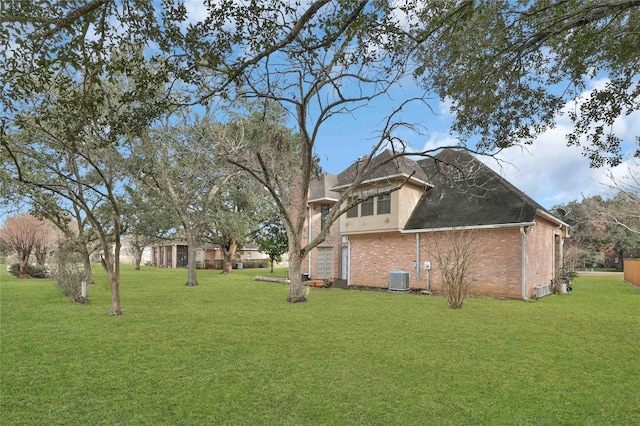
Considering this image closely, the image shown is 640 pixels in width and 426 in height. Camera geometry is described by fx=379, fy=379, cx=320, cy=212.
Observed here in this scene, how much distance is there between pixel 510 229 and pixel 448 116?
8.39 m

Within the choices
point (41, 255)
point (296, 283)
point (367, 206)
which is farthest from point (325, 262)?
point (41, 255)

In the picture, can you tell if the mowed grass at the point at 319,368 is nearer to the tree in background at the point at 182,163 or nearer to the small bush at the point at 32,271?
the tree in background at the point at 182,163

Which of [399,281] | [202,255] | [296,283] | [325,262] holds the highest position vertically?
[325,262]

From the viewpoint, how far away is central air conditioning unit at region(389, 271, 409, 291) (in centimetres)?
1762

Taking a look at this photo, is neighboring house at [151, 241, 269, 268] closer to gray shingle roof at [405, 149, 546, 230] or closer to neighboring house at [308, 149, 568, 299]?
neighboring house at [308, 149, 568, 299]

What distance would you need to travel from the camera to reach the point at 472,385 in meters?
5.00

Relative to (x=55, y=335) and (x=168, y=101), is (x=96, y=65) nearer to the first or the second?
(x=168, y=101)

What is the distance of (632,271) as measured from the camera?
21.5 m

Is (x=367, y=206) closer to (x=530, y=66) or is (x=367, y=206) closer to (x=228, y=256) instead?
(x=530, y=66)

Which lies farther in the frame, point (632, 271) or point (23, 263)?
point (23, 263)

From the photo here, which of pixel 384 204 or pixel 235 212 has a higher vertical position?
pixel 235 212

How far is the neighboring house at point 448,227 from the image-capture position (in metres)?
15.0

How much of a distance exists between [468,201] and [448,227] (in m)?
1.83

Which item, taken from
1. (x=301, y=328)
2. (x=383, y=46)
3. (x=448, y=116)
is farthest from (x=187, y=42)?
(x=301, y=328)
